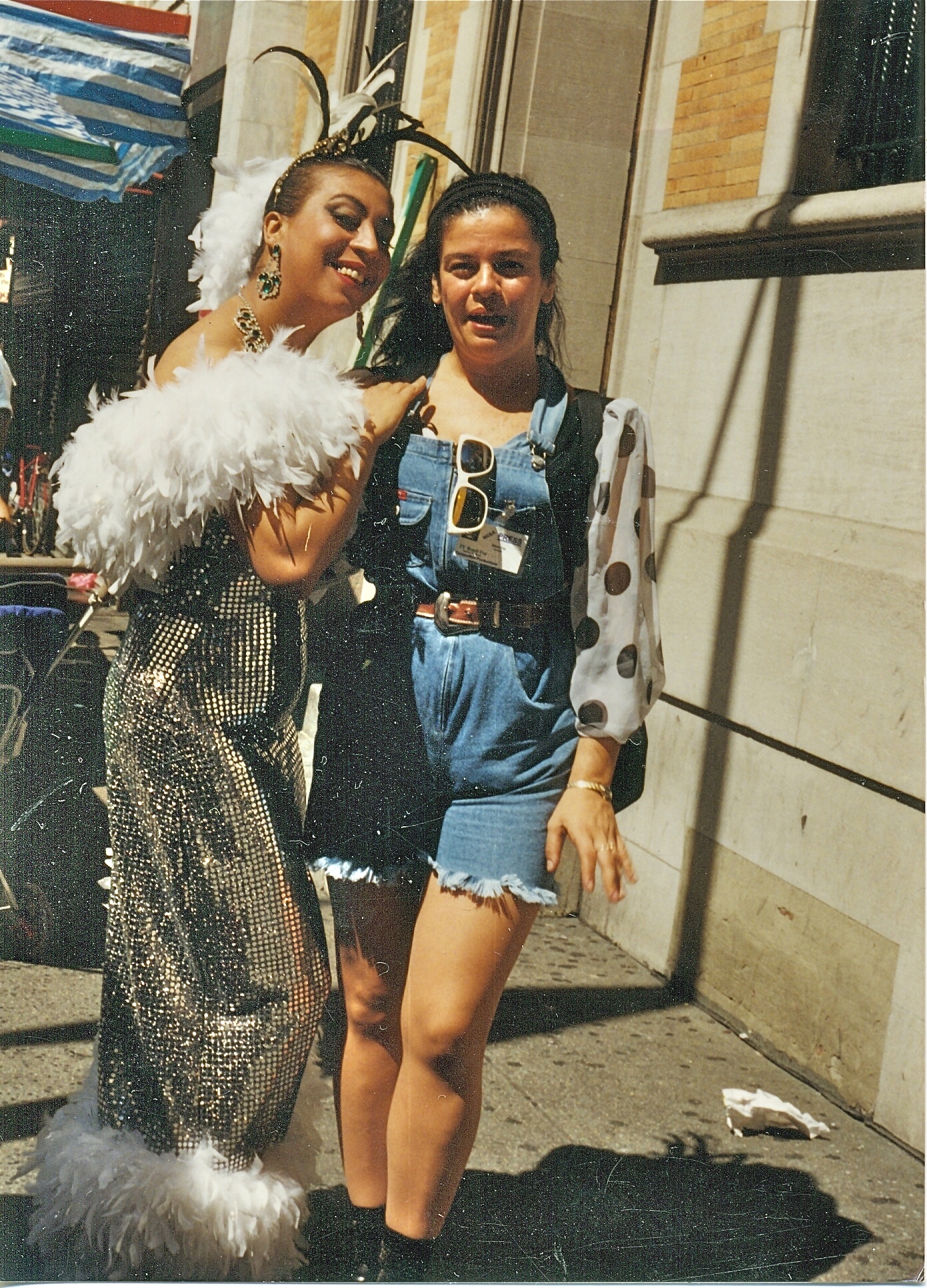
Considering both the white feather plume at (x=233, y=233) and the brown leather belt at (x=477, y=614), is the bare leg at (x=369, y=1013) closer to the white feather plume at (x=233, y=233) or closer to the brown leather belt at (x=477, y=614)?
the brown leather belt at (x=477, y=614)

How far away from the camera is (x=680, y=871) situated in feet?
12.0

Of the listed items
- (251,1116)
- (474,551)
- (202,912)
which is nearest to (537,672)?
(474,551)

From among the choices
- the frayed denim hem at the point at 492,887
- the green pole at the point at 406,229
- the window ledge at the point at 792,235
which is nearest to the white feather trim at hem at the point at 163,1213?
the frayed denim hem at the point at 492,887

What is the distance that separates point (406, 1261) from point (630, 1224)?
632mm

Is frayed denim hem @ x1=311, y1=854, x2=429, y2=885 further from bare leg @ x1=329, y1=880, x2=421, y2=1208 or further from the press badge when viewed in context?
the press badge

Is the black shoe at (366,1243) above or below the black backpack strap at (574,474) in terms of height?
below

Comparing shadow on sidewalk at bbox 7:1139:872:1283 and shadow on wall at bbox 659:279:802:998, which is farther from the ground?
shadow on wall at bbox 659:279:802:998

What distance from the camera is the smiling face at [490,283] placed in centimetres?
196

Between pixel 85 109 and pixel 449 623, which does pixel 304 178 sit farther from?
pixel 85 109

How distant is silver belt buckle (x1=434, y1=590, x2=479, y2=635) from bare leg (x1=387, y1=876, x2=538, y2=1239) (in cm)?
43

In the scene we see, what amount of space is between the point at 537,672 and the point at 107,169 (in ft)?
4.95

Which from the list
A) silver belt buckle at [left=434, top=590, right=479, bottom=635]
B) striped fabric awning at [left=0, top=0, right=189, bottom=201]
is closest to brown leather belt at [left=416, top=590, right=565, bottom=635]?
silver belt buckle at [left=434, top=590, right=479, bottom=635]

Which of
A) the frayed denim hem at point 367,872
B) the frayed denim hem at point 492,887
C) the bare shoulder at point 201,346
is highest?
the bare shoulder at point 201,346

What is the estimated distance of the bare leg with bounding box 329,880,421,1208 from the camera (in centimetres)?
214
